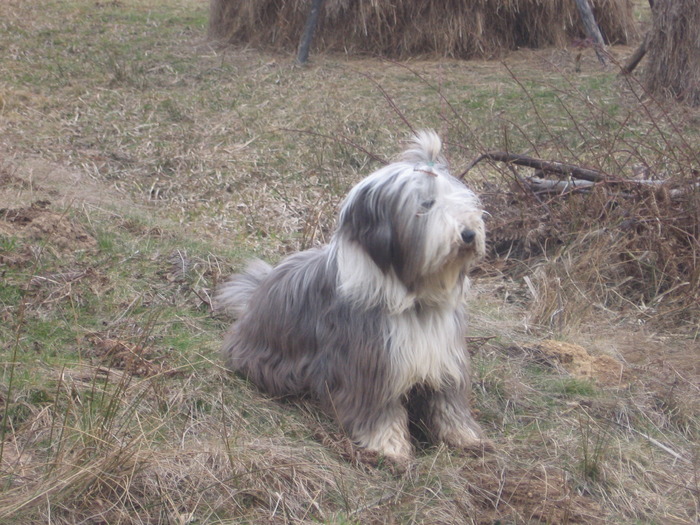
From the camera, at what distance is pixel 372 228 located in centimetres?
339

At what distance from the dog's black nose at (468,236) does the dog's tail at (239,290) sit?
167cm

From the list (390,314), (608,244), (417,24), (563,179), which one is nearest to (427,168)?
(390,314)

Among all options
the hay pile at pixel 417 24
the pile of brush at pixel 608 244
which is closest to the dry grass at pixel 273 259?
the pile of brush at pixel 608 244

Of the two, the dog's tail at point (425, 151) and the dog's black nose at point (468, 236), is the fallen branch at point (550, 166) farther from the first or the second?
the dog's black nose at point (468, 236)

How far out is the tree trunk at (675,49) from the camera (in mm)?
8094

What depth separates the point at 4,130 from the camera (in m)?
7.92

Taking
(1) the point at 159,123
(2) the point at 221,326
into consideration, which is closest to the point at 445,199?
(2) the point at 221,326

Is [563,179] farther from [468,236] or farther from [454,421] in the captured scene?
[468,236]

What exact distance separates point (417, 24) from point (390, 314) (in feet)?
25.8

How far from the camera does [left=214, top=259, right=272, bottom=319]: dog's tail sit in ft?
15.3

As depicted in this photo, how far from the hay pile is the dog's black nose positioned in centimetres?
781

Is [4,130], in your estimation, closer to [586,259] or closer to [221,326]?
[221,326]

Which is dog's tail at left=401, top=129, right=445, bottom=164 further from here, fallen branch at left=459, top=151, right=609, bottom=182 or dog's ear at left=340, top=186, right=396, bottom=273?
fallen branch at left=459, top=151, right=609, bottom=182

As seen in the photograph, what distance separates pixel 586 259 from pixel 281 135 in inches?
150
